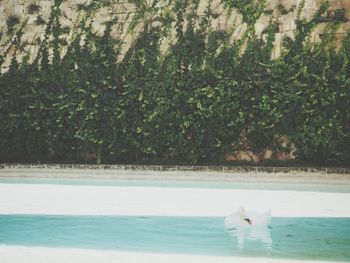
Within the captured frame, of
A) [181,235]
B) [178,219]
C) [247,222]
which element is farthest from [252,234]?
[178,219]

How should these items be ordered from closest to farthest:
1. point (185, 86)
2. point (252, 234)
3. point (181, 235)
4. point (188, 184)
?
point (181, 235) < point (252, 234) < point (188, 184) < point (185, 86)

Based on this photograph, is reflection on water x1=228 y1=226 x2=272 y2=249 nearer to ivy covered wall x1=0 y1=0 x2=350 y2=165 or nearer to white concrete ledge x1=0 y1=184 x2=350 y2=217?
white concrete ledge x1=0 y1=184 x2=350 y2=217

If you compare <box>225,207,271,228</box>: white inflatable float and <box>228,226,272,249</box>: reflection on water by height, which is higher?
<box>225,207,271,228</box>: white inflatable float

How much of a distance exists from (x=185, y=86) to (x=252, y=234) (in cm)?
501

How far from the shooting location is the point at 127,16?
1141 cm

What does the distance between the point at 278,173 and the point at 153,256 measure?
5.14m

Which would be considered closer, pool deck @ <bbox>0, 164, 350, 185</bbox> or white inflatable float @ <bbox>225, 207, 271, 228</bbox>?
white inflatable float @ <bbox>225, 207, 271, 228</bbox>

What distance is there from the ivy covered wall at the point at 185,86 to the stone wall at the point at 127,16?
3 cm

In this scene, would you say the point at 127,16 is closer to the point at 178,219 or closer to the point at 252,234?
the point at 178,219

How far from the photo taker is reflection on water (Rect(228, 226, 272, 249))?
4.78 m

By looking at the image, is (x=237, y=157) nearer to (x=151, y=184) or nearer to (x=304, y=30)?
(x=151, y=184)

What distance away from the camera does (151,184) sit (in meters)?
8.45

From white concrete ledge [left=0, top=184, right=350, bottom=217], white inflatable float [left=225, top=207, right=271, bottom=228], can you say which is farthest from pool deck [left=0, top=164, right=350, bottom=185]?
white inflatable float [left=225, top=207, right=271, bottom=228]

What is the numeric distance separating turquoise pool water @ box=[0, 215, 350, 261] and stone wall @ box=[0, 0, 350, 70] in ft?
19.4
